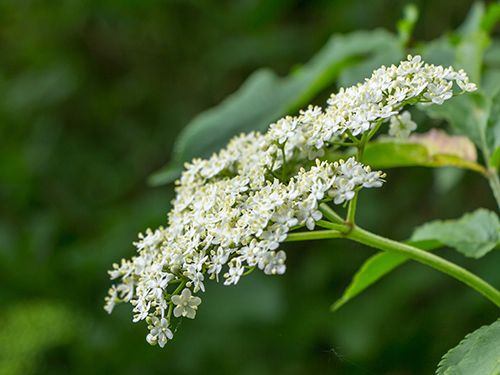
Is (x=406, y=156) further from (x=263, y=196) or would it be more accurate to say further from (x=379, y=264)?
(x=263, y=196)

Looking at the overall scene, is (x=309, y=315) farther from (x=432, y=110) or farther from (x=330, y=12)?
(x=432, y=110)

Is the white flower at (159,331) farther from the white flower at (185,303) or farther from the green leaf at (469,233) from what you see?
the green leaf at (469,233)

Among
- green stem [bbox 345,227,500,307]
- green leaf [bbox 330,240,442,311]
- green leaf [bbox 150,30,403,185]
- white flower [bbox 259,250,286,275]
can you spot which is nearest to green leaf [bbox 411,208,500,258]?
green leaf [bbox 330,240,442,311]

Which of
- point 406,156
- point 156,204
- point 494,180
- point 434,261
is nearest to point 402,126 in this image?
point 406,156

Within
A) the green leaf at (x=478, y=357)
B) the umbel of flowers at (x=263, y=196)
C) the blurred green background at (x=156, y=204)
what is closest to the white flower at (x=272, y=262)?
the umbel of flowers at (x=263, y=196)

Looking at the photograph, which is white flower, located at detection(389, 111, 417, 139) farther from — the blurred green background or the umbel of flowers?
the blurred green background

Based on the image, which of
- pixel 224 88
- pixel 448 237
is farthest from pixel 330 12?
pixel 448 237

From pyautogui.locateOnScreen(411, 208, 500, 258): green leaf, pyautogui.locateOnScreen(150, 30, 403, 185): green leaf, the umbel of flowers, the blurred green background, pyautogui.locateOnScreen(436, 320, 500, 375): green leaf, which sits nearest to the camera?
pyautogui.locateOnScreen(436, 320, 500, 375): green leaf
